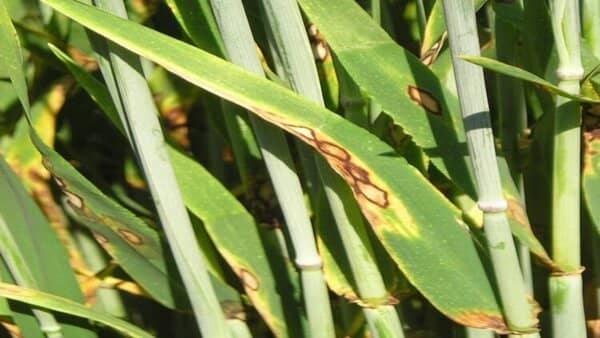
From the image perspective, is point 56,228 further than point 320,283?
Yes

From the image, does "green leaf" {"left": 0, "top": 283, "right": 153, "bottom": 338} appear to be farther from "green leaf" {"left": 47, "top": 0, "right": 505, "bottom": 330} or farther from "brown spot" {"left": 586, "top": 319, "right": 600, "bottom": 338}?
"brown spot" {"left": 586, "top": 319, "right": 600, "bottom": 338}

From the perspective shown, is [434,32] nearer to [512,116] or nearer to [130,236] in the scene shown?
[512,116]

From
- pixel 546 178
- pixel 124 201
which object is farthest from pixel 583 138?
pixel 124 201

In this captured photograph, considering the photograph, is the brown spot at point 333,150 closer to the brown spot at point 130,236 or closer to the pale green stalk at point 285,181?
the pale green stalk at point 285,181

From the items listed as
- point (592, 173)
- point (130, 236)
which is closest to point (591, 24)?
point (592, 173)

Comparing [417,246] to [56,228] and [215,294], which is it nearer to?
[215,294]

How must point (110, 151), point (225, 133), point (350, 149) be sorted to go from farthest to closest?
point (110, 151) < point (225, 133) < point (350, 149)
